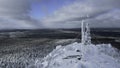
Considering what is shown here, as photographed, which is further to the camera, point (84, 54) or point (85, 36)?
point (85, 36)

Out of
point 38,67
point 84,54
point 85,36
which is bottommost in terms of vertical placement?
point 38,67

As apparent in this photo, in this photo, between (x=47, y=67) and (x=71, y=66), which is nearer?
(x=71, y=66)

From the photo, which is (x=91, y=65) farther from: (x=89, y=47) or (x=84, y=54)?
(x=89, y=47)

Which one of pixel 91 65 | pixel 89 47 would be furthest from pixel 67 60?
pixel 89 47

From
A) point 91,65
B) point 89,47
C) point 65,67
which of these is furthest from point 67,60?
point 89,47

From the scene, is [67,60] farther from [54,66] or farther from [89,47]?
[89,47]

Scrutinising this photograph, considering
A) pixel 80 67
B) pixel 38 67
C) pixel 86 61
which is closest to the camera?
pixel 80 67

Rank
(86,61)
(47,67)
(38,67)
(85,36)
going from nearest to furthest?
(86,61) → (47,67) → (38,67) → (85,36)

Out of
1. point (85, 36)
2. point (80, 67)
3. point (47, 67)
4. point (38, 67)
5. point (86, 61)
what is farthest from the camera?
point (85, 36)

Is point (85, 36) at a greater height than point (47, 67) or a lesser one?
greater
